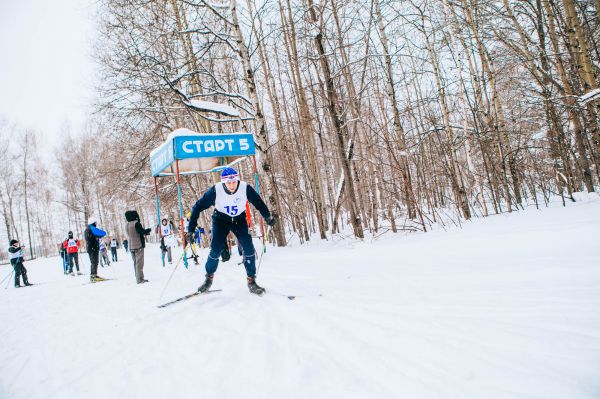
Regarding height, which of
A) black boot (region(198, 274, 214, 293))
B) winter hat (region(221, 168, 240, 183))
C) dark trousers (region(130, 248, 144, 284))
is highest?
winter hat (region(221, 168, 240, 183))

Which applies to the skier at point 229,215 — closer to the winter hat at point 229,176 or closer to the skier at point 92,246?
the winter hat at point 229,176

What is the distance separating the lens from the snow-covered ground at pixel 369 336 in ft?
5.81

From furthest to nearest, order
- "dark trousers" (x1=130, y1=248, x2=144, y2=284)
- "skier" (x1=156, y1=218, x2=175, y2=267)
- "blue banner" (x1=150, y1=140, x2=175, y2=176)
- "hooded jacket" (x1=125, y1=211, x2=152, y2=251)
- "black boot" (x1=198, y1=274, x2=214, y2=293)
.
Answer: "skier" (x1=156, y1=218, x2=175, y2=267), "hooded jacket" (x1=125, y1=211, x2=152, y2=251), "dark trousers" (x1=130, y1=248, x2=144, y2=284), "blue banner" (x1=150, y1=140, x2=175, y2=176), "black boot" (x1=198, y1=274, x2=214, y2=293)

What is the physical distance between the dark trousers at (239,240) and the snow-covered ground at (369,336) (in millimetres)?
435

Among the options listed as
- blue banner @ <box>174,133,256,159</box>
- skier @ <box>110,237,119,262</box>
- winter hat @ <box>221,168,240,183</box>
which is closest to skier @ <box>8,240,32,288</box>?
skier @ <box>110,237,119,262</box>

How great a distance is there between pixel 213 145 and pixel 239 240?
3.64 meters

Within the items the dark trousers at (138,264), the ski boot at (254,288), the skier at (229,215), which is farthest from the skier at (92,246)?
the ski boot at (254,288)

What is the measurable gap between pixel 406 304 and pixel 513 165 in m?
6.81

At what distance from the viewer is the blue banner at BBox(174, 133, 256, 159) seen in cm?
697

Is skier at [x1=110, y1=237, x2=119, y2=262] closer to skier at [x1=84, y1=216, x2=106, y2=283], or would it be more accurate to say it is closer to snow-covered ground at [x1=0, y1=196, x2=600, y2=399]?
skier at [x1=84, y1=216, x2=106, y2=283]

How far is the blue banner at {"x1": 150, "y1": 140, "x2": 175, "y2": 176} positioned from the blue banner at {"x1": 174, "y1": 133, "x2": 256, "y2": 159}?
0.84 feet

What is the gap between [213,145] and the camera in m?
7.29

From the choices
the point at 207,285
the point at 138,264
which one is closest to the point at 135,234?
the point at 138,264

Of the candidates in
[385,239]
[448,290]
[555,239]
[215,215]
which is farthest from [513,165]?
[215,215]
